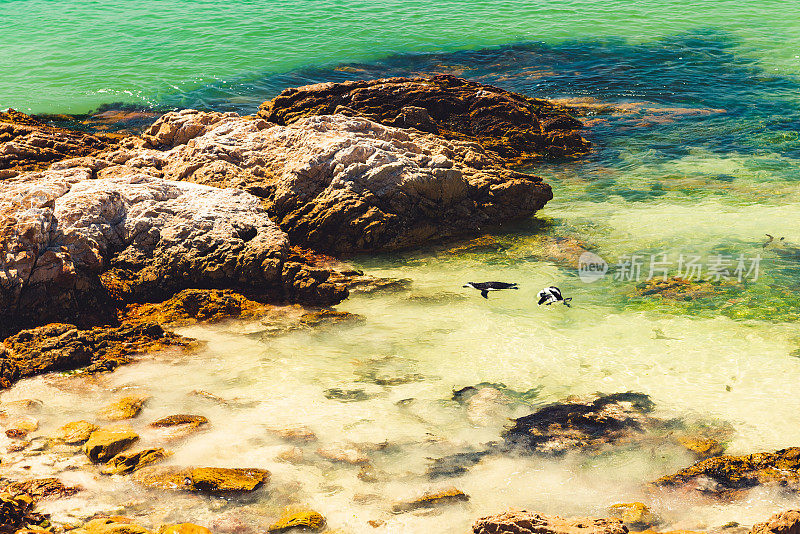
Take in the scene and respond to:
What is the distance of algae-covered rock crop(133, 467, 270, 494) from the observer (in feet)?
16.9

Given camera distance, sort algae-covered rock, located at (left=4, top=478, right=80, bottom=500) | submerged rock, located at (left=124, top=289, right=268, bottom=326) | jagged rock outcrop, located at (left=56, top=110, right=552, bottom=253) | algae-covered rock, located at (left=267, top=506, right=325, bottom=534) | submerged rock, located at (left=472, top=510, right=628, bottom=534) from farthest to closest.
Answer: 1. jagged rock outcrop, located at (left=56, top=110, right=552, bottom=253)
2. submerged rock, located at (left=124, top=289, right=268, bottom=326)
3. algae-covered rock, located at (left=4, top=478, right=80, bottom=500)
4. algae-covered rock, located at (left=267, top=506, right=325, bottom=534)
5. submerged rock, located at (left=472, top=510, right=628, bottom=534)

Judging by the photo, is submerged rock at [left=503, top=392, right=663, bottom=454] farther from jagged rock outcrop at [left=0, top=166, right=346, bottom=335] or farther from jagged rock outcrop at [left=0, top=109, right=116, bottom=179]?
jagged rock outcrop at [left=0, top=109, right=116, bottom=179]

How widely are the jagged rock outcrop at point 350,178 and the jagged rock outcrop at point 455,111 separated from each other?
2.77 metres

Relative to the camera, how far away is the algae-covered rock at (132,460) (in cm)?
534

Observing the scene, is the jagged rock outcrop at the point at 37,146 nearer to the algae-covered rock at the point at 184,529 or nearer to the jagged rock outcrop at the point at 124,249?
the jagged rock outcrop at the point at 124,249

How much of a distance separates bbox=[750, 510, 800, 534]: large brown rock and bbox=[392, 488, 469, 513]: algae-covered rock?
1989 mm

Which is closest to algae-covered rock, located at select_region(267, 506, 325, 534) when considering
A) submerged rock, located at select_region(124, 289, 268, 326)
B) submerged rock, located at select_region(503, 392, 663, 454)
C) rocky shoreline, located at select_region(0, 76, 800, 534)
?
rocky shoreline, located at select_region(0, 76, 800, 534)

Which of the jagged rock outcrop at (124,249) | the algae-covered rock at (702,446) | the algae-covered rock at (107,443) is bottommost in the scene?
the algae-covered rock at (702,446)

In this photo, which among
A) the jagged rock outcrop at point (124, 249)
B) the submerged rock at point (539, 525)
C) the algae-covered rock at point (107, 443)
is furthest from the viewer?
the jagged rock outcrop at point (124, 249)

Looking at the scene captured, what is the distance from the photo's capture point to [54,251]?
8.08 m

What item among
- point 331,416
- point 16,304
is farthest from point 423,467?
point 16,304

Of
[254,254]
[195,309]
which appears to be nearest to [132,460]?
[195,309]

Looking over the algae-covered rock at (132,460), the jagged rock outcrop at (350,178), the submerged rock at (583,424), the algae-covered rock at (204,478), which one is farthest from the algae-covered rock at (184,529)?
the jagged rock outcrop at (350,178)

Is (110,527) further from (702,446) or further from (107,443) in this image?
(702,446)
